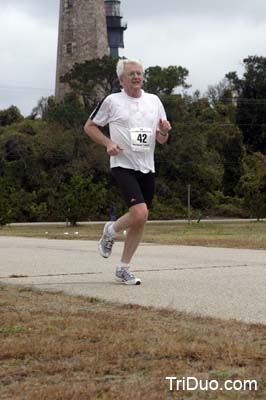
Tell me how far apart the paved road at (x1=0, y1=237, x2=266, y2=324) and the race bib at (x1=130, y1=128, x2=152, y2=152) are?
134cm

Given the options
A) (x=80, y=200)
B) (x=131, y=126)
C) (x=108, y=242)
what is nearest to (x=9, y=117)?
(x=80, y=200)

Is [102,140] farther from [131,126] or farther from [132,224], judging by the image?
[132,224]

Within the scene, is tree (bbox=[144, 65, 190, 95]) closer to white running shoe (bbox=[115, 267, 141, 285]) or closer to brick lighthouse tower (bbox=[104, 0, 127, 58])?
brick lighthouse tower (bbox=[104, 0, 127, 58])

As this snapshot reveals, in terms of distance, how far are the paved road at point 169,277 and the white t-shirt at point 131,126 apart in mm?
1221

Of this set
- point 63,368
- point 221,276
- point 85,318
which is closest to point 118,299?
point 85,318

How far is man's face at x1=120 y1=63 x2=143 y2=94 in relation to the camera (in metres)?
7.94

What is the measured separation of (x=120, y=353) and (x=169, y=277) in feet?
13.8

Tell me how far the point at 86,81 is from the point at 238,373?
5564cm

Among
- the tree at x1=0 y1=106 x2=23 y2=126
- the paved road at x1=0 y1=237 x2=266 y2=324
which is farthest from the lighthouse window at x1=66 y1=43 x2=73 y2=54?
the paved road at x1=0 y1=237 x2=266 y2=324

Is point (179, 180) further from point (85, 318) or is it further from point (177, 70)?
point (85, 318)

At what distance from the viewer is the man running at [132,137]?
25.7 ft

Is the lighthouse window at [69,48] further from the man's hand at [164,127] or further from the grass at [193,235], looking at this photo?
the man's hand at [164,127]

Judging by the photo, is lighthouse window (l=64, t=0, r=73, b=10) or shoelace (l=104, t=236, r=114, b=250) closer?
shoelace (l=104, t=236, r=114, b=250)

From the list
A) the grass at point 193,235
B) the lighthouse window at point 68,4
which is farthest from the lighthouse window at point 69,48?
the grass at point 193,235
